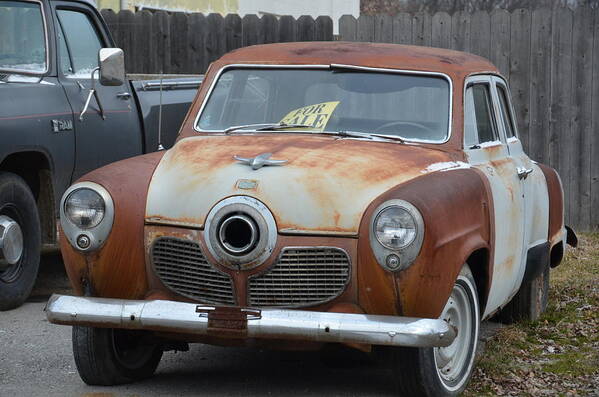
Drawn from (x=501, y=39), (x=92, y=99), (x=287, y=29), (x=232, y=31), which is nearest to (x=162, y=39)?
(x=232, y=31)

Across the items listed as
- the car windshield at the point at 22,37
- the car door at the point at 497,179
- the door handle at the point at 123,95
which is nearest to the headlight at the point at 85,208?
the car door at the point at 497,179

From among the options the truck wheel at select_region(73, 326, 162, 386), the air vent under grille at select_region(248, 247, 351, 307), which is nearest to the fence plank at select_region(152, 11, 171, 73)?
the truck wheel at select_region(73, 326, 162, 386)

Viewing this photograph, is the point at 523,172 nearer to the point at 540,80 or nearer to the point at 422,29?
the point at 540,80

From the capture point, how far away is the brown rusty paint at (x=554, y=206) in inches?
295

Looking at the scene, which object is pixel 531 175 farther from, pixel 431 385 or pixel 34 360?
pixel 34 360

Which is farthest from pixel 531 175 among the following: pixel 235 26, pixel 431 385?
pixel 235 26

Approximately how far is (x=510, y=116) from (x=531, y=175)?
539 mm

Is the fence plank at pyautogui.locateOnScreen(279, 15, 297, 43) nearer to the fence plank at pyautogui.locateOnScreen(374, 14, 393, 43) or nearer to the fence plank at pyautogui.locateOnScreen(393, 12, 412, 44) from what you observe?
the fence plank at pyautogui.locateOnScreen(374, 14, 393, 43)

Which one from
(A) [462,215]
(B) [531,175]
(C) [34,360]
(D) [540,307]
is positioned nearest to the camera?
(A) [462,215]

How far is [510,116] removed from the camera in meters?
7.48

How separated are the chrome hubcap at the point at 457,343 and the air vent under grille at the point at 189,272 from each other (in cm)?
101

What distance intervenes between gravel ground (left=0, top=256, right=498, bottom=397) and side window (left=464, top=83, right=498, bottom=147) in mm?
1328

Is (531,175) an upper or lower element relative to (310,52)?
lower

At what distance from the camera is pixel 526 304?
7598 millimetres
